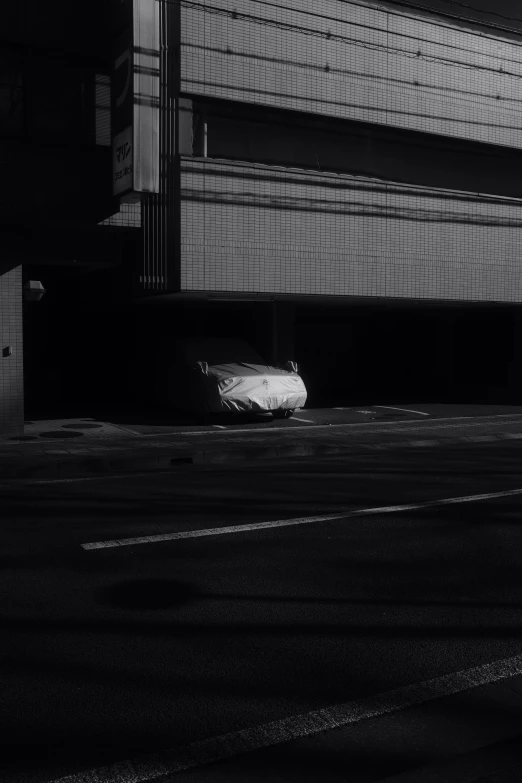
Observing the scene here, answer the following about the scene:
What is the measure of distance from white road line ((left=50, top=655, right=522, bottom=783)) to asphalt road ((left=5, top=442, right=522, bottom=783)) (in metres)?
0.07

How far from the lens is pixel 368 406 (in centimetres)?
1811

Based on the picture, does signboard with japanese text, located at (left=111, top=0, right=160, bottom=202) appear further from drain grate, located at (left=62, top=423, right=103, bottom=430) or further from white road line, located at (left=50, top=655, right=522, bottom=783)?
white road line, located at (left=50, top=655, right=522, bottom=783)

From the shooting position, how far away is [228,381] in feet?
A: 47.9

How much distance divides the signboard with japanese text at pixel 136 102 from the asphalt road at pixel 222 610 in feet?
19.1

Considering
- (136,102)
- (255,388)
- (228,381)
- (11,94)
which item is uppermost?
(11,94)

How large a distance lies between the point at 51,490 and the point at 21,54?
8.54m

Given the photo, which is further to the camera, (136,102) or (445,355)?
(445,355)

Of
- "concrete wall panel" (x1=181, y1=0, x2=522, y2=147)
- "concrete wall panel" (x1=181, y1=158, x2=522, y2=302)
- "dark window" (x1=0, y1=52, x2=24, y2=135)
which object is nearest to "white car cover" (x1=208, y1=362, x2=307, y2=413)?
"concrete wall panel" (x1=181, y1=158, x2=522, y2=302)

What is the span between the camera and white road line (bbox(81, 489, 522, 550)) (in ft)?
22.2

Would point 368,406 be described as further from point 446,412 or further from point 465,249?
point 465,249

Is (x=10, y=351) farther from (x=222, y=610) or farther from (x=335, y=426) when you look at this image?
(x=222, y=610)

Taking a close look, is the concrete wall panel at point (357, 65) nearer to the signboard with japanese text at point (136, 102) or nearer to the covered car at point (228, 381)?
the signboard with japanese text at point (136, 102)

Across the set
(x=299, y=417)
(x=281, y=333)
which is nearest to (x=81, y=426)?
(x=299, y=417)

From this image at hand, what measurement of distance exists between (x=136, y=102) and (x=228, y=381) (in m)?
5.11
